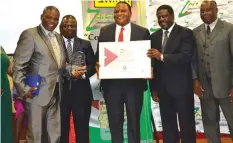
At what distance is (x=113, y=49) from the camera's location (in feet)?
11.5

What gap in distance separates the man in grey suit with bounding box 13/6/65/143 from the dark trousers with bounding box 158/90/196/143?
1186 millimetres

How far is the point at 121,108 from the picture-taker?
351 cm

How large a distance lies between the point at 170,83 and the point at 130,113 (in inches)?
21.9

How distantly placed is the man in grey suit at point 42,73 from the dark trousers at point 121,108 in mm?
574

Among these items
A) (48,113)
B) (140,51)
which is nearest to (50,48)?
(48,113)

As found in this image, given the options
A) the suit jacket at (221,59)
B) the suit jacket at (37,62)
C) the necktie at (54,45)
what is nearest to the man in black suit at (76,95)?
the necktie at (54,45)

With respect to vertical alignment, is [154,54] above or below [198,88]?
above

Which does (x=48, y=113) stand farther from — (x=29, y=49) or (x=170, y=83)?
(x=170, y=83)

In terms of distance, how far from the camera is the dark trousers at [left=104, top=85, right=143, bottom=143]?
3477 mm

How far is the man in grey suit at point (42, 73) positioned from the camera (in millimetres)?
3227

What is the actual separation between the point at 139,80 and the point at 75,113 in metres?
0.82

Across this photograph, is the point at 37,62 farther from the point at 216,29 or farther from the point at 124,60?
the point at 216,29

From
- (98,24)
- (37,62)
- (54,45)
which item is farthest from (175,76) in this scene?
(98,24)

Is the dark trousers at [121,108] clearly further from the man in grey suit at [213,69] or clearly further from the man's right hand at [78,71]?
the man in grey suit at [213,69]
